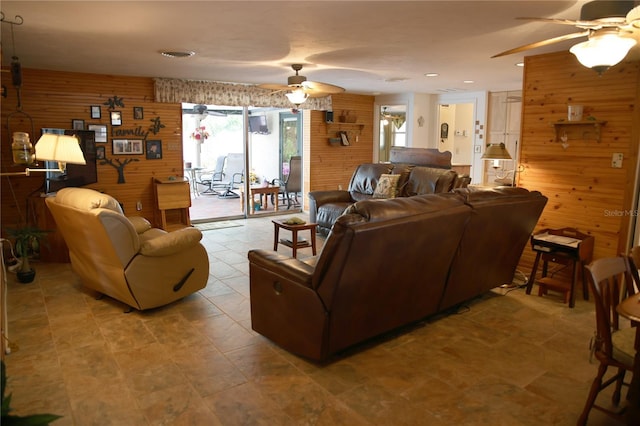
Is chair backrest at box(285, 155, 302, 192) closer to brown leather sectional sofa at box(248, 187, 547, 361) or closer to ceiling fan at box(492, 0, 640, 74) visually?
brown leather sectional sofa at box(248, 187, 547, 361)

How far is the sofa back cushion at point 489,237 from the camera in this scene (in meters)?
3.17

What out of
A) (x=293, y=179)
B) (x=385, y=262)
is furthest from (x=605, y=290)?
(x=293, y=179)

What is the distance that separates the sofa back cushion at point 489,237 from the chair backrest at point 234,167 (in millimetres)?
7027

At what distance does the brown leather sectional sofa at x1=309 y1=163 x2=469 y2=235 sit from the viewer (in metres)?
5.50

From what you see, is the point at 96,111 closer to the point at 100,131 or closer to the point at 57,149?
the point at 100,131

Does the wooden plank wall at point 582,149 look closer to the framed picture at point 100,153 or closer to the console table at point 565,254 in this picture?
the console table at point 565,254

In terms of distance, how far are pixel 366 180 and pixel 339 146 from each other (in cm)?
238

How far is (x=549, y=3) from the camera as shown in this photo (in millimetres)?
2805

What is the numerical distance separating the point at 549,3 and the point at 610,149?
70.2 inches

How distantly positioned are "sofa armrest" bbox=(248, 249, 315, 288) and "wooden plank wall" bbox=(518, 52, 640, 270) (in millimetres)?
2915

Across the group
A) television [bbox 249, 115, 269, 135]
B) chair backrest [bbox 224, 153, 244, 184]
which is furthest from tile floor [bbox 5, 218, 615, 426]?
television [bbox 249, 115, 269, 135]

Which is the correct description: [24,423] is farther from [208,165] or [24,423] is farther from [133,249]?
[208,165]

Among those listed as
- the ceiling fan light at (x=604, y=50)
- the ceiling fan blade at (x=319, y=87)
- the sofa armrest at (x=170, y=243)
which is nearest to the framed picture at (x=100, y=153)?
the ceiling fan blade at (x=319, y=87)

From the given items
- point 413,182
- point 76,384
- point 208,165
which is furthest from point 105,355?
point 208,165
